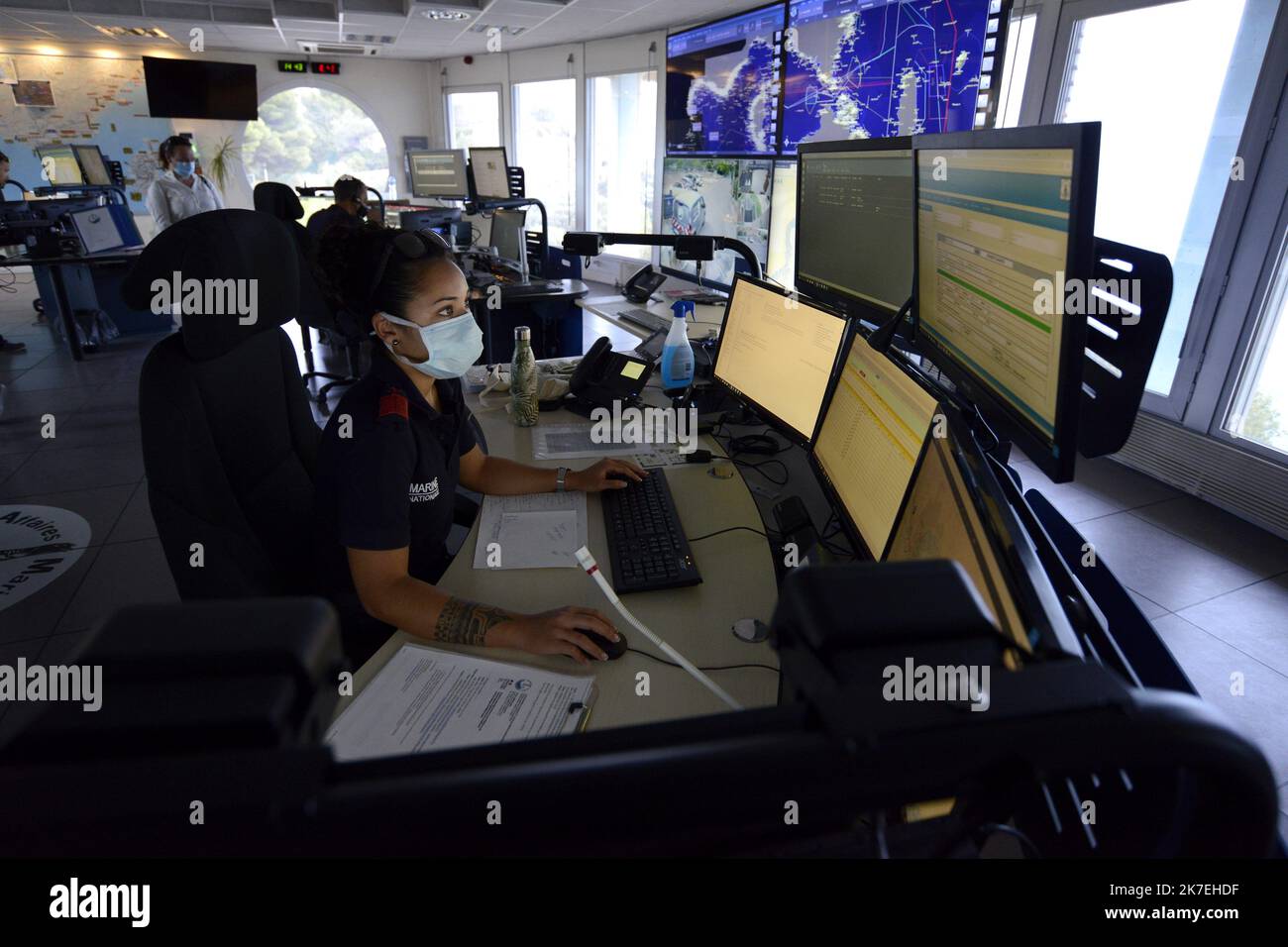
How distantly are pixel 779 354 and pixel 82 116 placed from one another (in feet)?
39.6

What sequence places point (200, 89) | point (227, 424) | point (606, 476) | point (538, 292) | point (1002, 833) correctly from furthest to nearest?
point (200, 89) → point (538, 292) → point (606, 476) → point (227, 424) → point (1002, 833)

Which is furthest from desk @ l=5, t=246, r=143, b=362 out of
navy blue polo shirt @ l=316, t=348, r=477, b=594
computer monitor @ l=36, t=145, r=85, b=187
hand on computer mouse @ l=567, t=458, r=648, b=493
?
hand on computer mouse @ l=567, t=458, r=648, b=493

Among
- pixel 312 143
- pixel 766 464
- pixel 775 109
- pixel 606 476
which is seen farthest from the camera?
pixel 312 143

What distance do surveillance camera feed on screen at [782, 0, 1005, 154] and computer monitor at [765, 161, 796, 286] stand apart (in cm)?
49

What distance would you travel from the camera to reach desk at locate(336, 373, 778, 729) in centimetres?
112

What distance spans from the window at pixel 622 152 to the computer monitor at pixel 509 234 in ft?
11.1

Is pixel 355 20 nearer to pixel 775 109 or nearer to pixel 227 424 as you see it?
pixel 775 109

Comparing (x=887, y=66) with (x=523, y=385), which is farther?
(x=887, y=66)

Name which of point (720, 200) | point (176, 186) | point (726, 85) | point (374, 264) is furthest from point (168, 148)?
point (374, 264)

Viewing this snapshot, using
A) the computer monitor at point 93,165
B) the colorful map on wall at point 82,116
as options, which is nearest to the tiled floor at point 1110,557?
the computer monitor at point 93,165

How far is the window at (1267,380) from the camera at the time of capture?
317 cm

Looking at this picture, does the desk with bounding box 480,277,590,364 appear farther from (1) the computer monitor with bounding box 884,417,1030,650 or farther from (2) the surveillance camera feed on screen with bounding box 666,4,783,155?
(1) the computer monitor with bounding box 884,417,1030,650

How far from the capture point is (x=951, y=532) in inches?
37.3

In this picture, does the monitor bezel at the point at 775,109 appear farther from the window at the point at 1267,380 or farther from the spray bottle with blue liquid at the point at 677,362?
the window at the point at 1267,380
